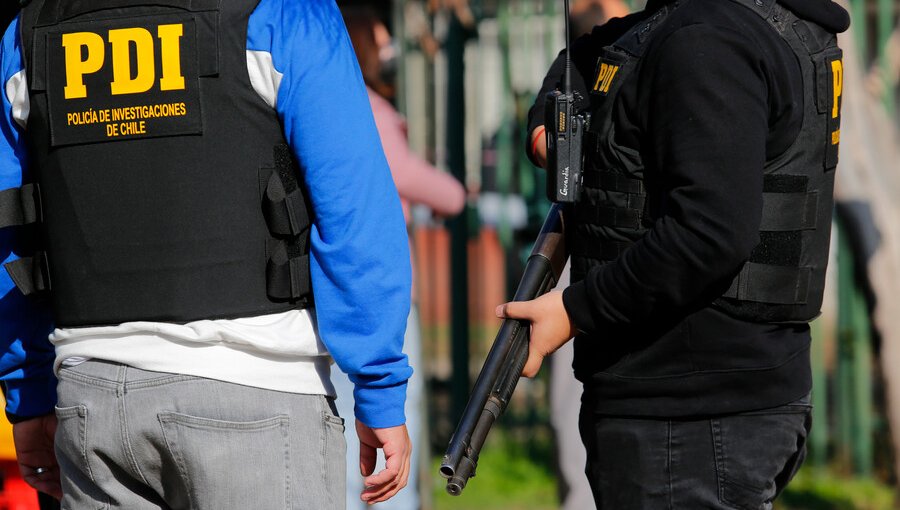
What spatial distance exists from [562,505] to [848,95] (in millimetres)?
2039

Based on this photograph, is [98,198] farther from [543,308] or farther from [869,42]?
[869,42]

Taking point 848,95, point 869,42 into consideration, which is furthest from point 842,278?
point 869,42

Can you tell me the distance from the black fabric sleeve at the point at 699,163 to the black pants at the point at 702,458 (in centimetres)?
25

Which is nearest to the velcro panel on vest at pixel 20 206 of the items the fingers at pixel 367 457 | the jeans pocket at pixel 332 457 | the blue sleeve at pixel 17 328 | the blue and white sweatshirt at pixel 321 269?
the blue sleeve at pixel 17 328

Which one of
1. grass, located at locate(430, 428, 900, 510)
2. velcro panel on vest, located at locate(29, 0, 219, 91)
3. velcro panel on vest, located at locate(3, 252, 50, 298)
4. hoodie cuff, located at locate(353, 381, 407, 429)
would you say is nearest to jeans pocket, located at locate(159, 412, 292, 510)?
hoodie cuff, located at locate(353, 381, 407, 429)

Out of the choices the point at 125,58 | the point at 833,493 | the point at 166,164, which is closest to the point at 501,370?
the point at 166,164

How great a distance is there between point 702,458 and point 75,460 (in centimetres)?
114

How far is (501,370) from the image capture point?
6.75 ft

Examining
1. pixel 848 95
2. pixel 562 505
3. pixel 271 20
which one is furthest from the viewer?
pixel 848 95

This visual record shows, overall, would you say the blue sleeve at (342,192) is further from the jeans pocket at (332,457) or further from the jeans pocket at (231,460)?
the jeans pocket at (231,460)

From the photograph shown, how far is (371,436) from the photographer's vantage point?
2068mm

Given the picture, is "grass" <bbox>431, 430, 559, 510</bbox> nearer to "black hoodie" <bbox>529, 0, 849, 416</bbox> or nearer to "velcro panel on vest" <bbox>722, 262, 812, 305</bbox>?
"black hoodie" <bbox>529, 0, 849, 416</bbox>

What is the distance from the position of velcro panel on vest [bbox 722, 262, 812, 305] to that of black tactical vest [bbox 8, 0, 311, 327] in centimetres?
79

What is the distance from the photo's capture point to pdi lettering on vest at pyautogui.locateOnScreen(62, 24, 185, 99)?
192cm
